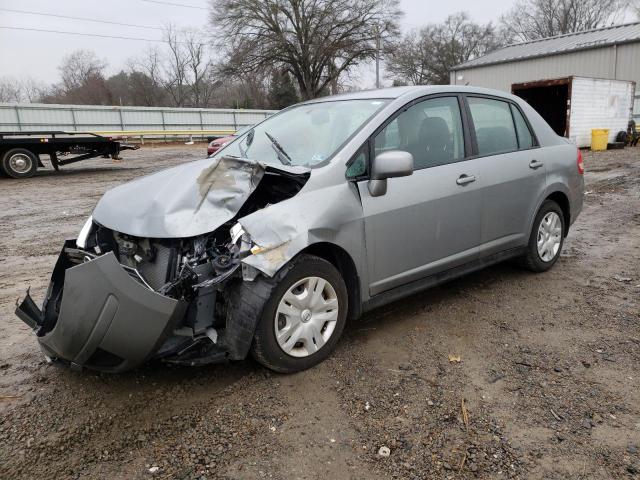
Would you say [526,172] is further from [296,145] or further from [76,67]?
[76,67]

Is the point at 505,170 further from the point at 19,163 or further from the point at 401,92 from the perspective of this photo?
the point at 19,163

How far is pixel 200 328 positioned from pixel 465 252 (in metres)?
2.17

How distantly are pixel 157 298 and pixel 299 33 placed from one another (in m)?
38.3

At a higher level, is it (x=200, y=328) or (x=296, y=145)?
(x=296, y=145)

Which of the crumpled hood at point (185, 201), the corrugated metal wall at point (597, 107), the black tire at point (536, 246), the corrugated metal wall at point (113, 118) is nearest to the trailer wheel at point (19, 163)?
the corrugated metal wall at point (113, 118)

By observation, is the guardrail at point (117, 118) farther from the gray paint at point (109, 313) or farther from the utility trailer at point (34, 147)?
the gray paint at point (109, 313)

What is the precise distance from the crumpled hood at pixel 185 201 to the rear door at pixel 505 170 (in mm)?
1725

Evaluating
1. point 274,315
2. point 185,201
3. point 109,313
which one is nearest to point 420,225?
point 274,315

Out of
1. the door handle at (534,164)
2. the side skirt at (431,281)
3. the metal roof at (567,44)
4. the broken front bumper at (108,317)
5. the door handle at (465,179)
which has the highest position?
the metal roof at (567,44)

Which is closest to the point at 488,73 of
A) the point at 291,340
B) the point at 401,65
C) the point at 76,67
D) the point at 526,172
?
the point at 401,65

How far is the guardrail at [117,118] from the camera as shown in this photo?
23.7 meters

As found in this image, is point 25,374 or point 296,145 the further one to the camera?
point 296,145

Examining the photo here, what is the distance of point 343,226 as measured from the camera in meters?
3.05

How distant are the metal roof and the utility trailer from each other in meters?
27.5
